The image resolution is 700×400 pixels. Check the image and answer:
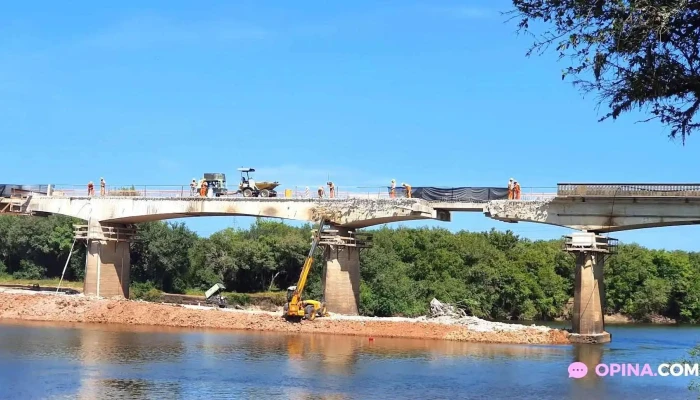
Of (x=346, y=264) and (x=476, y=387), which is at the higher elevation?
(x=346, y=264)

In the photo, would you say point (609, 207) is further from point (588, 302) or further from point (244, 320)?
point (244, 320)

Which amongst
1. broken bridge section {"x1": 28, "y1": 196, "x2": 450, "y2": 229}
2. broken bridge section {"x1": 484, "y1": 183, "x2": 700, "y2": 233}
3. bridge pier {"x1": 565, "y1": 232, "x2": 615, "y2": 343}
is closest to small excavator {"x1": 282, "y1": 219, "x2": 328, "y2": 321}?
broken bridge section {"x1": 28, "y1": 196, "x2": 450, "y2": 229}

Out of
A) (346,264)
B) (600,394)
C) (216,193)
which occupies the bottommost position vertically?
(600,394)

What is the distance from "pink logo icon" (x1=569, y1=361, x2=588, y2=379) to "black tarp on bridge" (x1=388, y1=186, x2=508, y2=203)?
506 inches

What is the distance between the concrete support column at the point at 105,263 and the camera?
50.8 m

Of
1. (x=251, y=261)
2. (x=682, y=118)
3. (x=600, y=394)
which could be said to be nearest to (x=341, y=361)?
(x=600, y=394)

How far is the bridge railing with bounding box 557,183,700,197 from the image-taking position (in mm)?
39344

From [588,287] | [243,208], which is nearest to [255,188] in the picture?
[243,208]

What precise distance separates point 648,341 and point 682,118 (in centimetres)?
3538

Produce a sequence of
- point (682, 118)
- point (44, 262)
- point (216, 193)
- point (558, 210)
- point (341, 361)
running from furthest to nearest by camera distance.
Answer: point (44, 262), point (216, 193), point (558, 210), point (341, 361), point (682, 118)

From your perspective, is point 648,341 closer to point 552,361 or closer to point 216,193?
point 552,361

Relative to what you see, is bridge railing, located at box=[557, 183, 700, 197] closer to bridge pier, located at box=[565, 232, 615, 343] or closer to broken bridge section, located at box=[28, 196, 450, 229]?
bridge pier, located at box=[565, 232, 615, 343]

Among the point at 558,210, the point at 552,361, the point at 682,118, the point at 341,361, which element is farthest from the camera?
the point at 558,210

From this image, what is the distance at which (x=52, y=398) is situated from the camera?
73.1 feet
